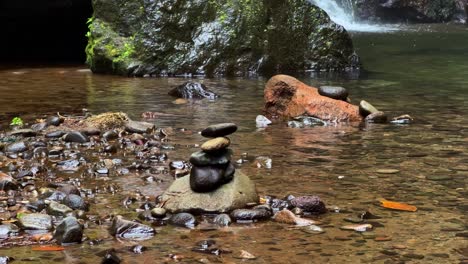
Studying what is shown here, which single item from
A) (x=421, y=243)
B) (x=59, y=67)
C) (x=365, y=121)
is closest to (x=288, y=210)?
(x=421, y=243)

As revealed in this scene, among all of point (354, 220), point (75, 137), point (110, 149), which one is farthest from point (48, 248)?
point (75, 137)

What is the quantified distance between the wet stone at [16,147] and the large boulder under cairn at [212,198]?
196 centimetres

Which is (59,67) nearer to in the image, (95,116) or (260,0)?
(260,0)

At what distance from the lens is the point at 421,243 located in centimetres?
366

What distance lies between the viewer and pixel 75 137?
242 inches

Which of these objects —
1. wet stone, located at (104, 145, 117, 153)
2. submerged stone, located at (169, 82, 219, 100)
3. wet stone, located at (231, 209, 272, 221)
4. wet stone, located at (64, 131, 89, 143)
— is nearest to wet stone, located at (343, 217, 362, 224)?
wet stone, located at (231, 209, 272, 221)

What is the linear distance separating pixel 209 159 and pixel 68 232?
44.3 inches

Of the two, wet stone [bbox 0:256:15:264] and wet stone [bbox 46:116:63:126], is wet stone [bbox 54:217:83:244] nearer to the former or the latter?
wet stone [bbox 0:256:15:264]

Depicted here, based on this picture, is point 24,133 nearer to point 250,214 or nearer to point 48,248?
point 48,248

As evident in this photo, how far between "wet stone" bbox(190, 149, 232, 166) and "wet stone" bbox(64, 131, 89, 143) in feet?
6.77

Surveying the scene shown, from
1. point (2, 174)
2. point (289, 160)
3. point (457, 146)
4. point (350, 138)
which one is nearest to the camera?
point (2, 174)

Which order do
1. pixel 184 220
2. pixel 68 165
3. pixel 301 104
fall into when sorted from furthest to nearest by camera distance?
pixel 301 104, pixel 68 165, pixel 184 220

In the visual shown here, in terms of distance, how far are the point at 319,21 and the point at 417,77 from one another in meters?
2.07

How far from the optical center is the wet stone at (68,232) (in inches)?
143
